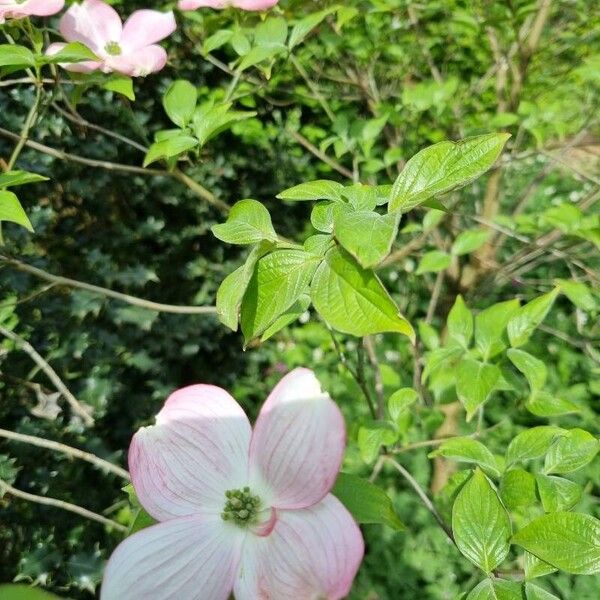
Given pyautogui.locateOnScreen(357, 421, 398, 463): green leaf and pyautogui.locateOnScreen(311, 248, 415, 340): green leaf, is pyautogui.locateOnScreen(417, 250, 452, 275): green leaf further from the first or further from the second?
pyautogui.locateOnScreen(311, 248, 415, 340): green leaf

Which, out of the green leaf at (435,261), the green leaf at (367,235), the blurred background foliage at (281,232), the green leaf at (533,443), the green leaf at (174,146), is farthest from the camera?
the blurred background foliage at (281,232)

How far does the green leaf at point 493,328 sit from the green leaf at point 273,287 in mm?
401

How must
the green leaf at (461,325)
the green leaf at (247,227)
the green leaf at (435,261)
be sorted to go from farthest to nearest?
the green leaf at (435,261) → the green leaf at (461,325) → the green leaf at (247,227)

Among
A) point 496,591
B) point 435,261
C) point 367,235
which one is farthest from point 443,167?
point 435,261

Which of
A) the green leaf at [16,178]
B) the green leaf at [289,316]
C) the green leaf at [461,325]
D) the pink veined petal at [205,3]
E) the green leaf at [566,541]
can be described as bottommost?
the green leaf at [461,325]

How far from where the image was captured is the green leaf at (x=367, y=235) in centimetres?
34

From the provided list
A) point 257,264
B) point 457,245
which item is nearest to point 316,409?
point 257,264

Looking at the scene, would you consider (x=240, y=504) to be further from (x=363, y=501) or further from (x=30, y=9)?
(x=30, y=9)

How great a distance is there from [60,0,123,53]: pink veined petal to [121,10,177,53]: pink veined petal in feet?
0.04

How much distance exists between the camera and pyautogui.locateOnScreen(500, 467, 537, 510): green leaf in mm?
517

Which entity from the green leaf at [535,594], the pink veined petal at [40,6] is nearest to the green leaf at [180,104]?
the pink veined petal at [40,6]

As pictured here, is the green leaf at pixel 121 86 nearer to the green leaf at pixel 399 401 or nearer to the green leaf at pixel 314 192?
the green leaf at pixel 314 192

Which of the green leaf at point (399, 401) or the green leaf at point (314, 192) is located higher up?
the green leaf at point (314, 192)

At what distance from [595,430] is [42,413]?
1.58 m
